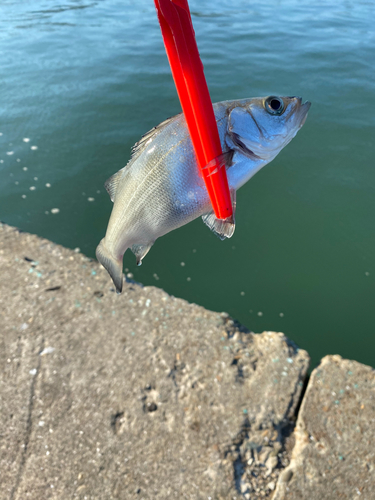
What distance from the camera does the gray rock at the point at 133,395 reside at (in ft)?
6.74

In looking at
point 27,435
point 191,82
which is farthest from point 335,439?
point 191,82

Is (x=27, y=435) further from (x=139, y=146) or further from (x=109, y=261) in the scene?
(x=139, y=146)

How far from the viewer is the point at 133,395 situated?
93.0 inches

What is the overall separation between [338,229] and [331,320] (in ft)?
4.38

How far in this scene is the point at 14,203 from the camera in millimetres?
4707

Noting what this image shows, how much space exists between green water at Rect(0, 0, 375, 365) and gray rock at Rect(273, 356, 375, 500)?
92 cm

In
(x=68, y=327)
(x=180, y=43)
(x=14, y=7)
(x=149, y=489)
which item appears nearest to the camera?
(x=180, y=43)

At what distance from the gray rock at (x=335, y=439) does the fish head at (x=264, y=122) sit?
1995mm

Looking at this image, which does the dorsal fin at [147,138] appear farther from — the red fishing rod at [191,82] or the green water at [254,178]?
the green water at [254,178]

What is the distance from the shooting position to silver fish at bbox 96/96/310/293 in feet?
3.36

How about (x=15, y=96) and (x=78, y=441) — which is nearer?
(x=78, y=441)

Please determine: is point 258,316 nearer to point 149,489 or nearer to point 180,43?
point 149,489

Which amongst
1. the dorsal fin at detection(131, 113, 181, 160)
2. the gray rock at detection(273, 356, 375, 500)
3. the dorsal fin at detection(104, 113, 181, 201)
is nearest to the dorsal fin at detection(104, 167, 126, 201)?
the dorsal fin at detection(104, 113, 181, 201)

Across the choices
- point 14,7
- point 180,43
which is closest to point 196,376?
point 180,43
